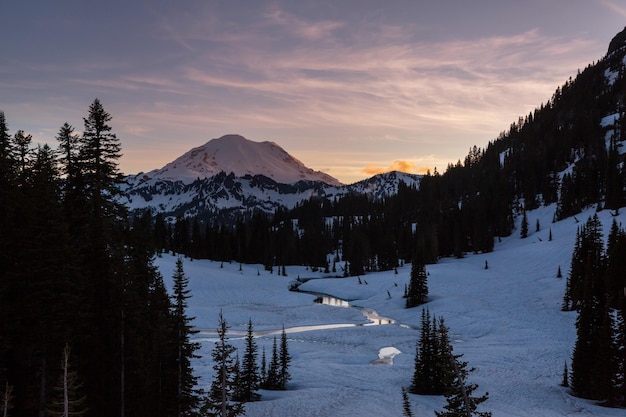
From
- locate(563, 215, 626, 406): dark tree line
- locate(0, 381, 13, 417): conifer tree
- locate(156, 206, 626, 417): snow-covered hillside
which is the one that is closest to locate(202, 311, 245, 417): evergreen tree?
locate(0, 381, 13, 417): conifer tree

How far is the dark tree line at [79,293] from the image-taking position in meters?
19.4

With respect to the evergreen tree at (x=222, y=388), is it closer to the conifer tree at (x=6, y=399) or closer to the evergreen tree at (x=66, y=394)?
the evergreen tree at (x=66, y=394)

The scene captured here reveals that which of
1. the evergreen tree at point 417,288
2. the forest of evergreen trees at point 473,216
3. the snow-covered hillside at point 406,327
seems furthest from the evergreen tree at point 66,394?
the forest of evergreen trees at point 473,216

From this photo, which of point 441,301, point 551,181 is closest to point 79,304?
point 441,301

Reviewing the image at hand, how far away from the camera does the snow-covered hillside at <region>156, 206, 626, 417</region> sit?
35.1 metres

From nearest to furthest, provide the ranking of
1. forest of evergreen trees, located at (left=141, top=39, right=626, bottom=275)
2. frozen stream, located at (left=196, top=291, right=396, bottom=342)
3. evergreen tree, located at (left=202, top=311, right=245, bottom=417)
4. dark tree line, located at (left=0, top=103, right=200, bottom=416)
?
evergreen tree, located at (left=202, top=311, right=245, bottom=417) < dark tree line, located at (left=0, top=103, right=200, bottom=416) < frozen stream, located at (left=196, top=291, right=396, bottom=342) < forest of evergreen trees, located at (left=141, top=39, right=626, bottom=275)

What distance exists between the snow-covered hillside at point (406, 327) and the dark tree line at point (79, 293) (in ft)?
36.2

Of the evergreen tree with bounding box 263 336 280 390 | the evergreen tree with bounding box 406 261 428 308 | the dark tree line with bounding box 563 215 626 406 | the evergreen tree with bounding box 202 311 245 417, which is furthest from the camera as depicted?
the evergreen tree with bounding box 406 261 428 308

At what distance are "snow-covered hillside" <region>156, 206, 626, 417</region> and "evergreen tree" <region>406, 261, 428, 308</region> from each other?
2.56 m

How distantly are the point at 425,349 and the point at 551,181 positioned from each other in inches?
5453

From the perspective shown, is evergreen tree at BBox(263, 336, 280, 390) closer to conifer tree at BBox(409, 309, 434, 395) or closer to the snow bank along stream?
conifer tree at BBox(409, 309, 434, 395)

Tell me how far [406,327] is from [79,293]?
54573 mm

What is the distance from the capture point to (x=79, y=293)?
2178 centimetres

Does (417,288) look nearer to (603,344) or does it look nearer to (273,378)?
(603,344)
